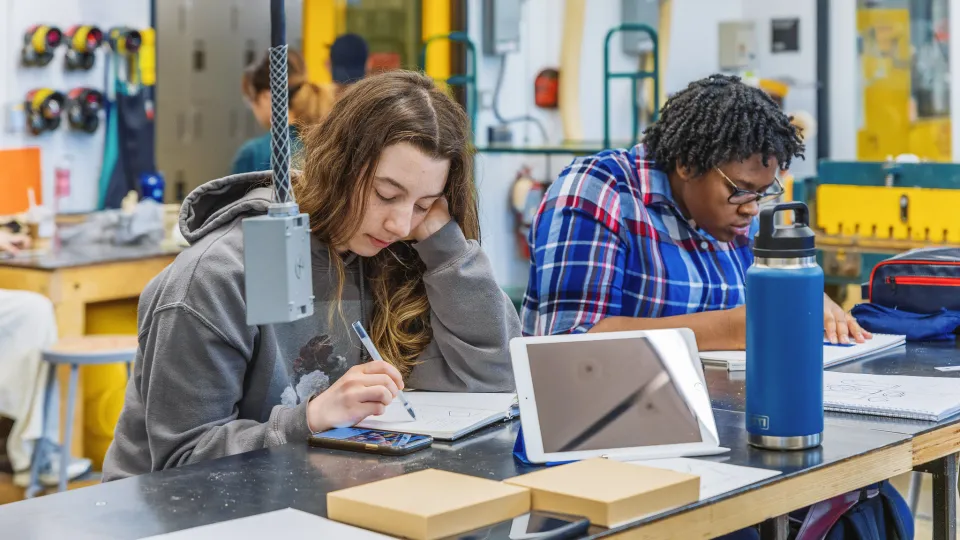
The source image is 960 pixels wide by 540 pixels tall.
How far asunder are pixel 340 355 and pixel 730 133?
923 millimetres

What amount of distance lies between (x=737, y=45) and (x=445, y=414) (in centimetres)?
451

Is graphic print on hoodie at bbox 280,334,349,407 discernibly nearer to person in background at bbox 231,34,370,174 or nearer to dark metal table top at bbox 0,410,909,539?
dark metal table top at bbox 0,410,909,539

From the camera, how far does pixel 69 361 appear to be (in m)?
3.90

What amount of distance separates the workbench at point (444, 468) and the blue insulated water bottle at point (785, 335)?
0.14 feet

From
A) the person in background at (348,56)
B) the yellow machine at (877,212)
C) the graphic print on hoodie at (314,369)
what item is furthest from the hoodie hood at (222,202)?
the person in background at (348,56)

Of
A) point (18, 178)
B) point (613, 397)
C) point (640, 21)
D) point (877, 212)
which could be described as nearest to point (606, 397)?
Answer: point (613, 397)

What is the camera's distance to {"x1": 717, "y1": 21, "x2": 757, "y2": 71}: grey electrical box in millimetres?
5848

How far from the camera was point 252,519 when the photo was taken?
4.14ft

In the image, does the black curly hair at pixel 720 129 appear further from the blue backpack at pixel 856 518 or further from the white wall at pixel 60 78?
the white wall at pixel 60 78

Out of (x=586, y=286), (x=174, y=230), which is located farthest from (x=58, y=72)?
(x=586, y=286)

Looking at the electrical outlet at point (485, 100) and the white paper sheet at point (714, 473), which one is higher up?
the electrical outlet at point (485, 100)

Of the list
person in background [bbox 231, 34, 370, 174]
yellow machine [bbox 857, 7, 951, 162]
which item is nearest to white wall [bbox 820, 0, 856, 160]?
yellow machine [bbox 857, 7, 951, 162]

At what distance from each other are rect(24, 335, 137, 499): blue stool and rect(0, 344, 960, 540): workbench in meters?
2.42

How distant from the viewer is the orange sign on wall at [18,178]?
191 inches
